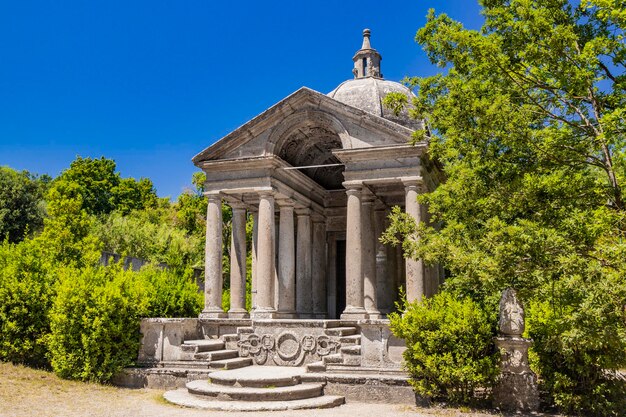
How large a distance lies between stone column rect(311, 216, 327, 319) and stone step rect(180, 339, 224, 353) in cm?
562

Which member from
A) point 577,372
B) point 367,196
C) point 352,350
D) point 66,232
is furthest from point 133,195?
point 577,372

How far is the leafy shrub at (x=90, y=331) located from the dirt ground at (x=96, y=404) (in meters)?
0.39

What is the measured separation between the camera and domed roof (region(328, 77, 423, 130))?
60.6ft

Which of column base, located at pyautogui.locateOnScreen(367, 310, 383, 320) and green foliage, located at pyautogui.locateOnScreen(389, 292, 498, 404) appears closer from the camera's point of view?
green foliage, located at pyautogui.locateOnScreen(389, 292, 498, 404)

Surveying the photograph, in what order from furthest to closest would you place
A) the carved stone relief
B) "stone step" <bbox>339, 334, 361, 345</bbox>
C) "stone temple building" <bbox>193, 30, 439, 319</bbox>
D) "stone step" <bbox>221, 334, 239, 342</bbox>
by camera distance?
"stone temple building" <bbox>193, 30, 439, 319</bbox> → "stone step" <bbox>221, 334, 239, 342</bbox> → the carved stone relief → "stone step" <bbox>339, 334, 361, 345</bbox>

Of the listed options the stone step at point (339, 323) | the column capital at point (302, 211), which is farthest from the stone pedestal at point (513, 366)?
the column capital at point (302, 211)

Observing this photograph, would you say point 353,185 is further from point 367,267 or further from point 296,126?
Result: point 296,126

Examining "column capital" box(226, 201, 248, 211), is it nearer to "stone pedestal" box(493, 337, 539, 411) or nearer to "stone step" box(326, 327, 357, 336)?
"stone step" box(326, 327, 357, 336)

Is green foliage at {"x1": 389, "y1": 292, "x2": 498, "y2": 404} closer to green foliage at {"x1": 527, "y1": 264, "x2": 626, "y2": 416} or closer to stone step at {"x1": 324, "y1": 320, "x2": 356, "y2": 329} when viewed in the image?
green foliage at {"x1": 527, "y1": 264, "x2": 626, "y2": 416}

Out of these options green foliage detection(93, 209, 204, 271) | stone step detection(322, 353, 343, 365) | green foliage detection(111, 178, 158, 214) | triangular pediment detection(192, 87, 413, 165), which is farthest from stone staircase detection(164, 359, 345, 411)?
green foliage detection(111, 178, 158, 214)

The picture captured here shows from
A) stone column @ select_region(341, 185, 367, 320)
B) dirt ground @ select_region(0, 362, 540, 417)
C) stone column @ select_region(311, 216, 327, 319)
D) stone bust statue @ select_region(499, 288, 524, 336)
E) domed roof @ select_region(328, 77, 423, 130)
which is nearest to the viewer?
dirt ground @ select_region(0, 362, 540, 417)

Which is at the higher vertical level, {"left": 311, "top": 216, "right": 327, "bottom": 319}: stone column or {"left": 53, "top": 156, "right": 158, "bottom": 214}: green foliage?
{"left": 53, "top": 156, "right": 158, "bottom": 214}: green foliage

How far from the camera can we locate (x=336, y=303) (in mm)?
20938

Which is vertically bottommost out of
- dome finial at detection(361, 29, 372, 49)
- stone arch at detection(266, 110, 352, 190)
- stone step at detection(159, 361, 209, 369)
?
stone step at detection(159, 361, 209, 369)
